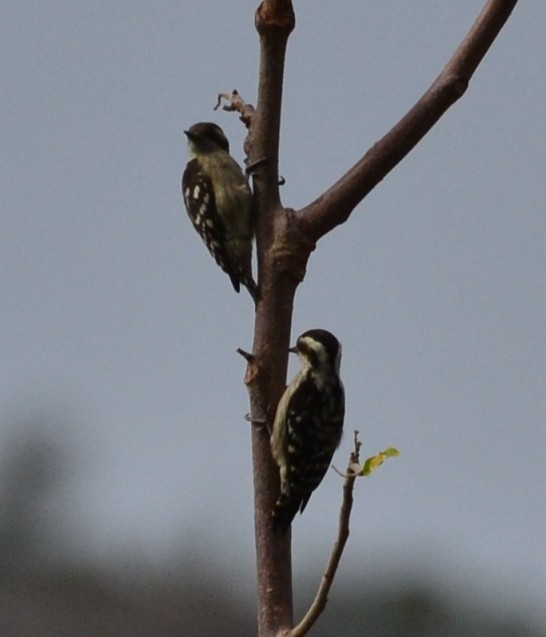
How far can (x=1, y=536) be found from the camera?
143 feet

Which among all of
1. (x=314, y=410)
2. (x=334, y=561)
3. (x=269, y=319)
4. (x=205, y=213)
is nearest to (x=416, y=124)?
(x=269, y=319)

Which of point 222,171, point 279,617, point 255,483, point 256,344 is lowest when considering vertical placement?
point 279,617

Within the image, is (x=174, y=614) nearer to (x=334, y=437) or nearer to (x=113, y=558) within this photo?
(x=113, y=558)

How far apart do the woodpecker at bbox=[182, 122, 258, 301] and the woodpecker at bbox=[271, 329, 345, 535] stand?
0.38 metres

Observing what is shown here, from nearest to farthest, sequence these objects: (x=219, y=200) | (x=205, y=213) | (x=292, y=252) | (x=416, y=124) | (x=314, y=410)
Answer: (x=416, y=124) → (x=292, y=252) → (x=314, y=410) → (x=219, y=200) → (x=205, y=213)

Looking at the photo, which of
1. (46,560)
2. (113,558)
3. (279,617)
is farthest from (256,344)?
(46,560)

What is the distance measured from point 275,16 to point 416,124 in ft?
1.79

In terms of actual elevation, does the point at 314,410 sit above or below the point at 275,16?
below

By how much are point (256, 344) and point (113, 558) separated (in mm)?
29966

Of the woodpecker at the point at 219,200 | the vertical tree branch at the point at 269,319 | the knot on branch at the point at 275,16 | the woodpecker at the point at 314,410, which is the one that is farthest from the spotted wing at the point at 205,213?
the knot on branch at the point at 275,16

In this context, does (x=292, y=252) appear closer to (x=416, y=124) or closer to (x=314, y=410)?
(x=416, y=124)

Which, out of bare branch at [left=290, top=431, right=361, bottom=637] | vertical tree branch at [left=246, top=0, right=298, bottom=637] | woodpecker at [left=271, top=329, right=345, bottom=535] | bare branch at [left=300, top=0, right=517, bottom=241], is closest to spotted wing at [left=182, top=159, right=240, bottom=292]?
woodpecker at [left=271, top=329, right=345, bottom=535]

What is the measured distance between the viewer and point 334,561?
3.98 m

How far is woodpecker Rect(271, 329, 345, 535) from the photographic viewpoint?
627cm
